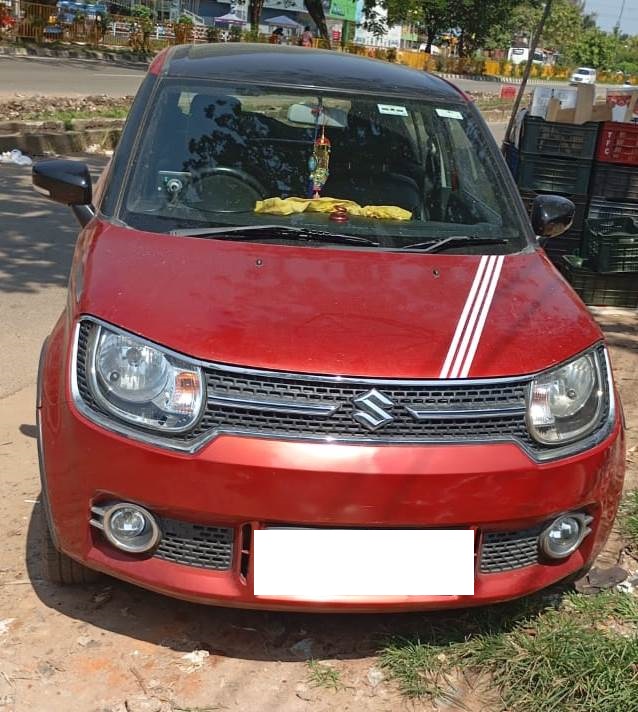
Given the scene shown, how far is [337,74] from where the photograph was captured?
13.1ft

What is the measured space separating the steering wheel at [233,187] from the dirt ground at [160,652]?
57.0 inches

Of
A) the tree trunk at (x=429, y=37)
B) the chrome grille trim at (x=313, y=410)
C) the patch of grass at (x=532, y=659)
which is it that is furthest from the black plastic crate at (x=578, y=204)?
the tree trunk at (x=429, y=37)

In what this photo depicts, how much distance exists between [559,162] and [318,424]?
5.52 metres

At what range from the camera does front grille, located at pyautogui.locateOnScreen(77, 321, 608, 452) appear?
2.45m

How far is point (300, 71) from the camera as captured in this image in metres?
3.93

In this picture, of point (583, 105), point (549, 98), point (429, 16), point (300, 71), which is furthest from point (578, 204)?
point (429, 16)

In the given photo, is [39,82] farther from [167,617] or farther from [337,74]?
[167,617]

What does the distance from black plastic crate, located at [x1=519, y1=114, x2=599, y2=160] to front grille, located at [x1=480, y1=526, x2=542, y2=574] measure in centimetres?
521

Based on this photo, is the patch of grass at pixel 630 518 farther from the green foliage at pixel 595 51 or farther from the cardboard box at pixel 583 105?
the green foliage at pixel 595 51

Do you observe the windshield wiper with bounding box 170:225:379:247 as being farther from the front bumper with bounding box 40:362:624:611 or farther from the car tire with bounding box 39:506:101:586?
the car tire with bounding box 39:506:101:586

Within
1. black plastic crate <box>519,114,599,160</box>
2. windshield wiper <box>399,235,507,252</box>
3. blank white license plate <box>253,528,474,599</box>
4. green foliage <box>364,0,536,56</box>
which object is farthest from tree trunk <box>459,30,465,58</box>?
blank white license plate <box>253,528,474,599</box>

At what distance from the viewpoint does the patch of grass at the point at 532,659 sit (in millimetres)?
2650

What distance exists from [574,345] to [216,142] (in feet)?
5.72

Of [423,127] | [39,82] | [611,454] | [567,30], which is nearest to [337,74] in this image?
[423,127]
